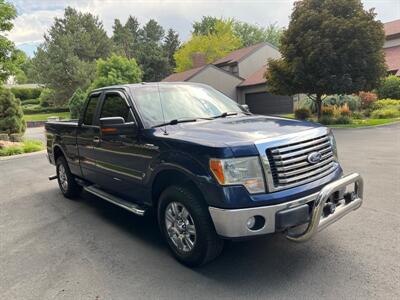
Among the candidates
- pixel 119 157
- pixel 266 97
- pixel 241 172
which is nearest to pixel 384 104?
pixel 266 97

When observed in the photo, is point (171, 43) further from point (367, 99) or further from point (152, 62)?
point (367, 99)

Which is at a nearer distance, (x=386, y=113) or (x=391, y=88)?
(x=386, y=113)

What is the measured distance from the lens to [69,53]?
47438mm

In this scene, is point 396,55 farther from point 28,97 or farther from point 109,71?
point 28,97

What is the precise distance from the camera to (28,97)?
194 feet

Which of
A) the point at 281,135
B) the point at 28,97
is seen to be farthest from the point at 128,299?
the point at 28,97

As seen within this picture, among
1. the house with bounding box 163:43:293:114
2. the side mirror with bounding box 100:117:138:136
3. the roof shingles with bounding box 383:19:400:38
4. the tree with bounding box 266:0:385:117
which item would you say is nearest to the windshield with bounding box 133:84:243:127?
the side mirror with bounding box 100:117:138:136

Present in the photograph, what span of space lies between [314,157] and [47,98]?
2113 inches

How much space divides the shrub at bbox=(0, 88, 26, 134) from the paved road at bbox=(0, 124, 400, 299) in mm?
12375

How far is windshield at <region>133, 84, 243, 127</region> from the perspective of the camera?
14.5 feet

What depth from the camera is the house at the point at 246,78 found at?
30438 millimetres

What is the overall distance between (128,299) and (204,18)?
222 feet

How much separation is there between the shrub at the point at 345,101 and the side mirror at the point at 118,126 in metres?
20.4

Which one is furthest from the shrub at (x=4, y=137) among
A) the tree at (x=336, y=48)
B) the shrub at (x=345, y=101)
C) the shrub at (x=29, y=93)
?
the shrub at (x=29, y=93)
